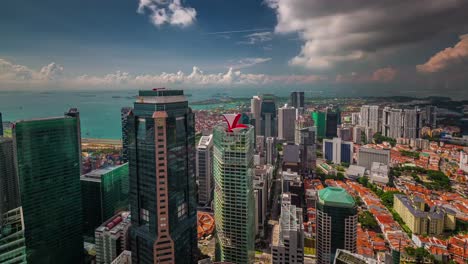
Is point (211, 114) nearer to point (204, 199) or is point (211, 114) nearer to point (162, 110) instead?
point (204, 199)

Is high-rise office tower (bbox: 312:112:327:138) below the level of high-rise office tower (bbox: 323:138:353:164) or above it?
above

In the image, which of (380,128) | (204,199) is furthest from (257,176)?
(380,128)

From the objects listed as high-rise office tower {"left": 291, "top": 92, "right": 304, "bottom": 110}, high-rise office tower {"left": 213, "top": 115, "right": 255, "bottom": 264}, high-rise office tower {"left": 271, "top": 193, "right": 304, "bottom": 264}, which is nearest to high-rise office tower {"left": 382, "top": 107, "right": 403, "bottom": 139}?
high-rise office tower {"left": 291, "top": 92, "right": 304, "bottom": 110}

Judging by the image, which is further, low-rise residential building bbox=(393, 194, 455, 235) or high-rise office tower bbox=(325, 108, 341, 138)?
high-rise office tower bbox=(325, 108, 341, 138)

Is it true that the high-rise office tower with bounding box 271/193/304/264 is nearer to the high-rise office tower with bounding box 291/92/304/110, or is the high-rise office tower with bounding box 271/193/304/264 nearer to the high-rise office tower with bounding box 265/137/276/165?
the high-rise office tower with bounding box 265/137/276/165

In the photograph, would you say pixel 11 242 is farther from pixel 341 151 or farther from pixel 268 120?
A: pixel 268 120
